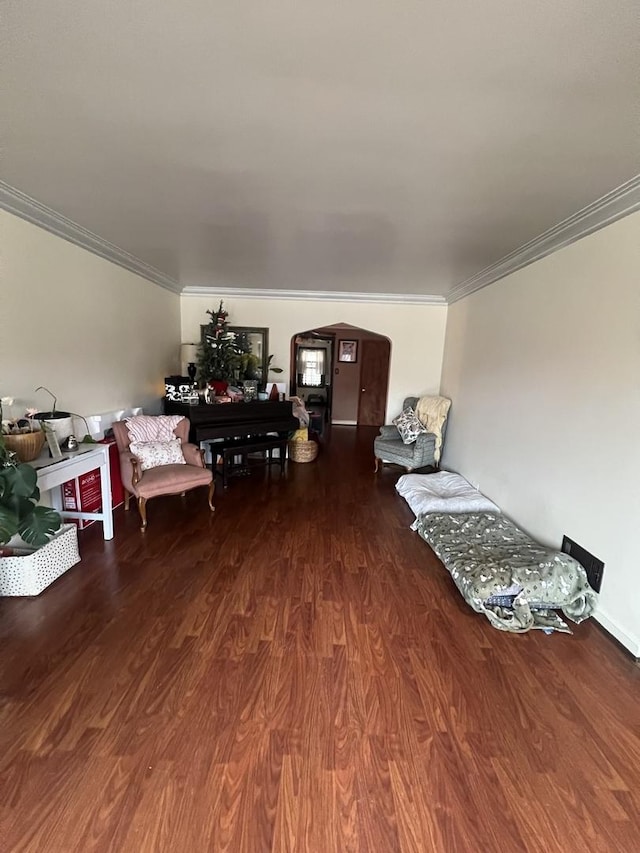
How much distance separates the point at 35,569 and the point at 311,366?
771 centimetres

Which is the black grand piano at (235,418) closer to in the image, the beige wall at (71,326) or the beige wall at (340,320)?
the beige wall at (71,326)

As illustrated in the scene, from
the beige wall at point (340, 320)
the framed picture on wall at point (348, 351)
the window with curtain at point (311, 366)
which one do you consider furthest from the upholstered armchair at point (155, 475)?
the window with curtain at point (311, 366)

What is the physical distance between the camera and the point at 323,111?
1.55 meters

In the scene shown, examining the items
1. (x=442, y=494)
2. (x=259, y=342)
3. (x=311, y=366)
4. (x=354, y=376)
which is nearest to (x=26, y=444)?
(x=442, y=494)

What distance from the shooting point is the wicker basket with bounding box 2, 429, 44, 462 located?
230 centimetres

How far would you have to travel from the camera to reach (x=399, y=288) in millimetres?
5137

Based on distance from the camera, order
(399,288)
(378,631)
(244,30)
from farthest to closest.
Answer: (399,288)
(378,631)
(244,30)

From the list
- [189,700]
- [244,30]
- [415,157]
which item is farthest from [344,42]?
[189,700]

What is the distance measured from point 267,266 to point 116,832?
14.1ft

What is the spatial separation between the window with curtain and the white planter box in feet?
23.8

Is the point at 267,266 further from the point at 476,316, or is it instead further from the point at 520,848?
the point at 520,848

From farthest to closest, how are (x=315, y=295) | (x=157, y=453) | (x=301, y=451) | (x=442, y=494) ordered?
1. (x=315, y=295)
2. (x=301, y=451)
3. (x=442, y=494)
4. (x=157, y=453)

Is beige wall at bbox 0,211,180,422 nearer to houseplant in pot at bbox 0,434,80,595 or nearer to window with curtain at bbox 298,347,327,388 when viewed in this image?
houseplant in pot at bbox 0,434,80,595

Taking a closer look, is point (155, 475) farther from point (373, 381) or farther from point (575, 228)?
point (373, 381)
